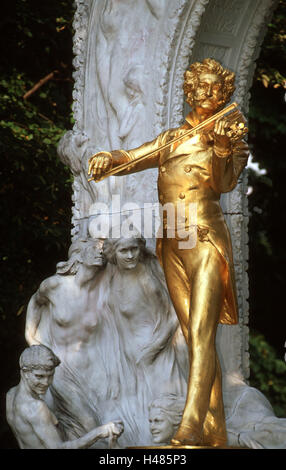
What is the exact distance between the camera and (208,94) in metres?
8.27

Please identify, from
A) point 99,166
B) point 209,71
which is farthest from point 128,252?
point 209,71

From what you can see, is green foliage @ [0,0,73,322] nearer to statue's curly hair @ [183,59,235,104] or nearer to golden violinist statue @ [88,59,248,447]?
golden violinist statue @ [88,59,248,447]

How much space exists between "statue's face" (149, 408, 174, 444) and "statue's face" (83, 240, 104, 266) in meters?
1.24

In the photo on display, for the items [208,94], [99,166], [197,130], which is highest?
[208,94]

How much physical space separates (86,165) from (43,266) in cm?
382

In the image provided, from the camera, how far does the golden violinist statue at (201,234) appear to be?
8109 mm

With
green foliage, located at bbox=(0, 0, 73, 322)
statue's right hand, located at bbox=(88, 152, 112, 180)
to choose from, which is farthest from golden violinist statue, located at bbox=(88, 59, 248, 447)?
green foliage, located at bbox=(0, 0, 73, 322)

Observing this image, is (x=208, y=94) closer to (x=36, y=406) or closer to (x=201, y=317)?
(x=201, y=317)

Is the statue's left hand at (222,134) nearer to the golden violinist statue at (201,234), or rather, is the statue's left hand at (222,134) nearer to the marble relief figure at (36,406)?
the golden violinist statue at (201,234)

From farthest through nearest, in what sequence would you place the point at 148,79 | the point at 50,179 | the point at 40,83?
the point at 40,83, the point at 50,179, the point at 148,79

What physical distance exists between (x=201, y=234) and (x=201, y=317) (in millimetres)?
540

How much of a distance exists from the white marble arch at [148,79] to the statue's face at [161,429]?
1.03m

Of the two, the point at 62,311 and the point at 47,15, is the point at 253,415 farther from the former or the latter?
the point at 47,15
